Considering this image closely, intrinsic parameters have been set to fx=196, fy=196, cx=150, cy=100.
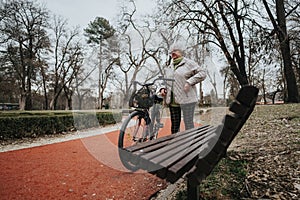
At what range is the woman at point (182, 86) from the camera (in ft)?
7.72

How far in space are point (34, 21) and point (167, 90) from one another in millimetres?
A: 19878

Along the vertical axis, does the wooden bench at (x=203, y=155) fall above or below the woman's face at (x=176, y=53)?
below

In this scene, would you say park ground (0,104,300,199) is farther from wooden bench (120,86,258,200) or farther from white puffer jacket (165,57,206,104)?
white puffer jacket (165,57,206,104)

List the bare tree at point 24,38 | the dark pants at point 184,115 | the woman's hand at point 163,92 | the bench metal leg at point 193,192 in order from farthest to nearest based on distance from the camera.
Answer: the bare tree at point 24,38
the woman's hand at point 163,92
the dark pants at point 184,115
the bench metal leg at point 193,192

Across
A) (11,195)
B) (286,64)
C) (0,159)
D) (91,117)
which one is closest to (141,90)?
(11,195)

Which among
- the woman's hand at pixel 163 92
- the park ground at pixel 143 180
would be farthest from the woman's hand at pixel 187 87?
the park ground at pixel 143 180

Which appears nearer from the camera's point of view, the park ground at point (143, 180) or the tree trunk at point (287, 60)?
the park ground at point (143, 180)

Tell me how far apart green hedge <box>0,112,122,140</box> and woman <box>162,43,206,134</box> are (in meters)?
4.47

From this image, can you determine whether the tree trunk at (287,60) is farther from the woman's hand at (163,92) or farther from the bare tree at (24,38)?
the bare tree at (24,38)

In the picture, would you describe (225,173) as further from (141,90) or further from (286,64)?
(286,64)

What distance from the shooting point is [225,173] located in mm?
1933

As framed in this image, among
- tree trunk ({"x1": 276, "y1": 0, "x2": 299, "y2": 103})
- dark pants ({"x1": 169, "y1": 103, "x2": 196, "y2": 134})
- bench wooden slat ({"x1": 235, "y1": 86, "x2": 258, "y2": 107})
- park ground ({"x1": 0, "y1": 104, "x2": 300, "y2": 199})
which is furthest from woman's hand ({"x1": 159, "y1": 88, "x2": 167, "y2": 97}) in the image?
tree trunk ({"x1": 276, "y1": 0, "x2": 299, "y2": 103})

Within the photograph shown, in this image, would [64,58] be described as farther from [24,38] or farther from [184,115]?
[184,115]

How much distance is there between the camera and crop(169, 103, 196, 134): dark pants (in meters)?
2.52
